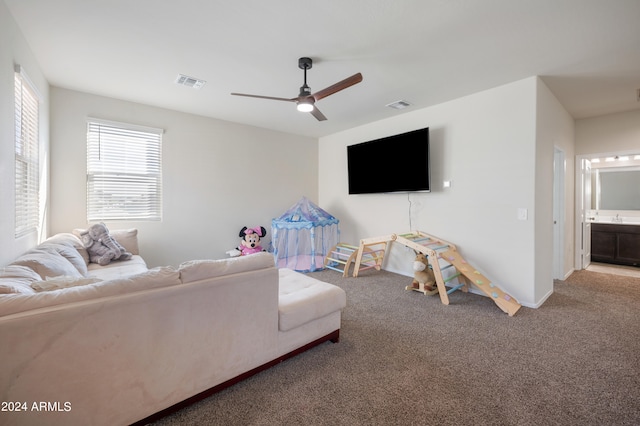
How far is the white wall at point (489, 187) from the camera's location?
3170mm

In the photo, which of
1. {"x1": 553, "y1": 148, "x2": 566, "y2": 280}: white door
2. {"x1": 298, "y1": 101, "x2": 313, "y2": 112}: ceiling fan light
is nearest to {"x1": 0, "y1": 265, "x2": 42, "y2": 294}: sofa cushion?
{"x1": 298, "y1": 101, "x2": 313, "y2": 112}: ceiling fan light

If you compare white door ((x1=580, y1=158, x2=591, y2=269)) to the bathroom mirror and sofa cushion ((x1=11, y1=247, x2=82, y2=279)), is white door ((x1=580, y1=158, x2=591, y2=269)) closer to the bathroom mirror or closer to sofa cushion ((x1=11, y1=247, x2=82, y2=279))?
the bathroom mirror

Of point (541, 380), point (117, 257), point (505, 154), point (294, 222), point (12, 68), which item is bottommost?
point (541, 380)

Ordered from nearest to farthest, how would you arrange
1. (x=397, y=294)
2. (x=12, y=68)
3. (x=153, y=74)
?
(x=12, y=68), (x=153, y=74), (x=397, y=294)

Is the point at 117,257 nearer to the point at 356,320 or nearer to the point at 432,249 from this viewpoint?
the point at 356,320

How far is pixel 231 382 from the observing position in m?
1.82

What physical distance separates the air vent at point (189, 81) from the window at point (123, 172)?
3.92 ft

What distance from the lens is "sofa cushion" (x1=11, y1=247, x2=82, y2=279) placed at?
193 centimetres

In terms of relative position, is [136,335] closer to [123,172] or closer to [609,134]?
[123,172]

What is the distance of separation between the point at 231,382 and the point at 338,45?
2.85 m

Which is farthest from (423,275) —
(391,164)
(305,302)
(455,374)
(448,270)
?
(305,302)

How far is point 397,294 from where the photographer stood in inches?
144

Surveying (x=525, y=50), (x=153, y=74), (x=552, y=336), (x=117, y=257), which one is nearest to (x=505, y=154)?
(x=525, y=50)

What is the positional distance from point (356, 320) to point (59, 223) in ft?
12.9
